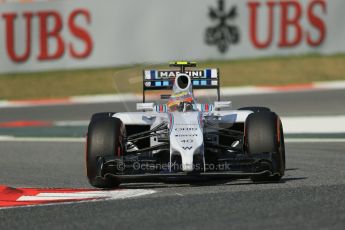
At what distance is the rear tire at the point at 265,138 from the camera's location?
9328 mm

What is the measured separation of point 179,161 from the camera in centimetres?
923

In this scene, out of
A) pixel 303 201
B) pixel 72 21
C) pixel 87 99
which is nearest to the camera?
pixel 303 201

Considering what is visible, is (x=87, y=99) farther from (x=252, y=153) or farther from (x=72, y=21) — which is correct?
(x=252, y=153)

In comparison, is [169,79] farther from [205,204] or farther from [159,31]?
[159,31]

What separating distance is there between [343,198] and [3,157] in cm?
655

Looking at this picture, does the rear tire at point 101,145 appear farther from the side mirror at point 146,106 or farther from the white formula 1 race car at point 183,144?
the side mirror at point 146,106

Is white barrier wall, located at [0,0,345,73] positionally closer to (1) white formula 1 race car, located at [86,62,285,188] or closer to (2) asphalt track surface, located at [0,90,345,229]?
(2) asphalt track surface, located at [0,90,345,229]

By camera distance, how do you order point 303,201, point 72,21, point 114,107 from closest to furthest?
point 303,201 < point 114,107 < point 72,21

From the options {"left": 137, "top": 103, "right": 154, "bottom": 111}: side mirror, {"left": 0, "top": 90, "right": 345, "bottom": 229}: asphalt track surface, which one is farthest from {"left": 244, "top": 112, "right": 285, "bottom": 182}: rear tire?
{"left": 137, "top": 103, "right": 154, "bottom": 111}: side mirror

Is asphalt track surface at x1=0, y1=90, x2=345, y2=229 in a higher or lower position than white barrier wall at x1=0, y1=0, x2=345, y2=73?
lower

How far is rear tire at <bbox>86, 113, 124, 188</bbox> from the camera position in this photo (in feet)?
31.0

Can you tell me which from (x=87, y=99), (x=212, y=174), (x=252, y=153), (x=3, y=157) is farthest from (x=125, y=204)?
(x=87, y=99)

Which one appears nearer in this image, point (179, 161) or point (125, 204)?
point (125, 204)

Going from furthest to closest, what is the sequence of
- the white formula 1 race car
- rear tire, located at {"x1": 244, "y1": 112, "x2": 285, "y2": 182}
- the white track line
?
rear tire, located at {"x1": 244, "y1": 112, "x2": 285, "y2": 182}
the white formula 1 race car
the white track line
